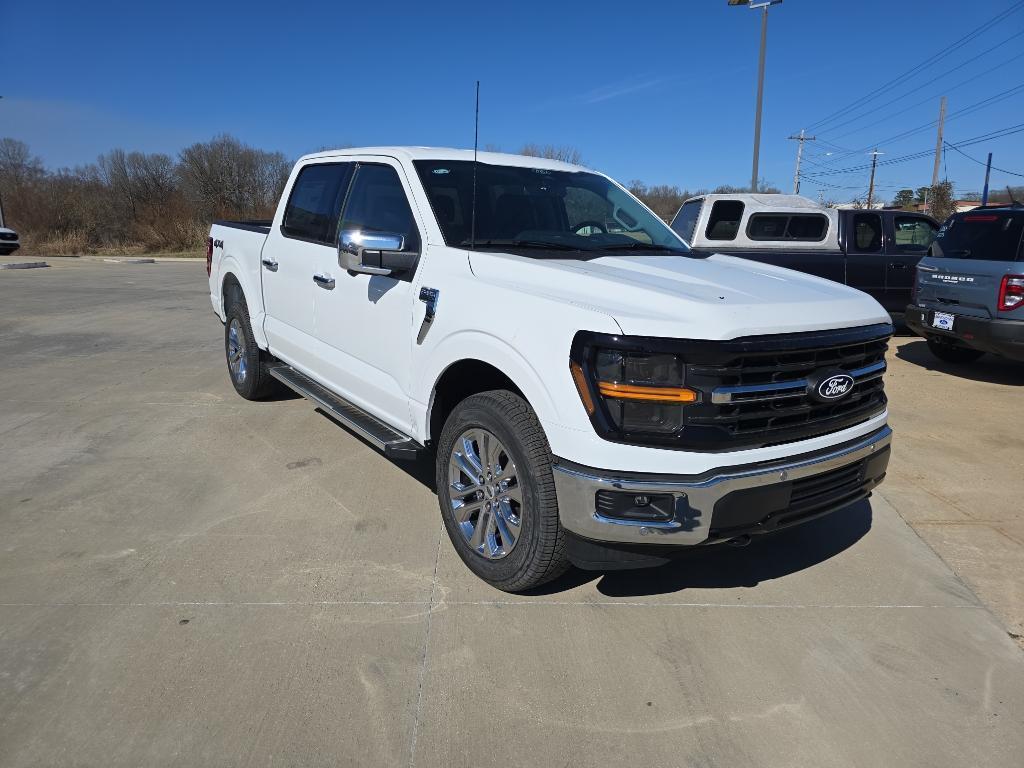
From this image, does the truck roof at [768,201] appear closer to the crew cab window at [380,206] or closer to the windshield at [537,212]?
the windshield at [537,212]

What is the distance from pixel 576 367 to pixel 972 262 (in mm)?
6768

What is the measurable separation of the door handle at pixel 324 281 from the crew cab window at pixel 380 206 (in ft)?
1.10

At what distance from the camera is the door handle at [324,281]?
4.44 metres

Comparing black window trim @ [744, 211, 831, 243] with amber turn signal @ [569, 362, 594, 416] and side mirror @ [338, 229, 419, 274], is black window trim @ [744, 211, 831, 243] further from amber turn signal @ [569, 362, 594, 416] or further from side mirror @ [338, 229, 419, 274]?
amber turn signal @ [569, 362, 594, 416]

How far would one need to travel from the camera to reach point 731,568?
3.61 metres

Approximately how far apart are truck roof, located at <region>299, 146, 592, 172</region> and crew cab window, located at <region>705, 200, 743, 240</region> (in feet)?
20.2

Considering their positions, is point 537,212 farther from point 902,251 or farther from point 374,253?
point 902,251

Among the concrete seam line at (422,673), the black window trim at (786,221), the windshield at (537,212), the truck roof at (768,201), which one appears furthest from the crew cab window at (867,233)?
the concrete seam line at (422,673)

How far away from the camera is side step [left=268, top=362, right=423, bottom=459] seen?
379 cm

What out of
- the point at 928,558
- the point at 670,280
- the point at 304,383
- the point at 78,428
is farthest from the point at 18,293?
the point at 928,558

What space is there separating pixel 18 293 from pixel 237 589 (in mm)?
13901

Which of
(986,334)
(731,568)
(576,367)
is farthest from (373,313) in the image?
(986,334)

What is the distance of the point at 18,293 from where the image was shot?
14.0 m

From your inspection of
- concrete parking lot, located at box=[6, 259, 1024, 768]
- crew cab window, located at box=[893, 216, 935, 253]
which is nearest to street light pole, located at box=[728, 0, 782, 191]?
crew cab window, located at box=[893, 216, 935, 253]
